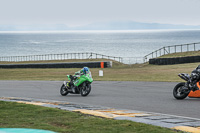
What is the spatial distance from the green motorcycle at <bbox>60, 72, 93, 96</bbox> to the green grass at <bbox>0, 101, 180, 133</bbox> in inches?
189

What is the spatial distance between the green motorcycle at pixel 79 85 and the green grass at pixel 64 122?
4810 millimetres

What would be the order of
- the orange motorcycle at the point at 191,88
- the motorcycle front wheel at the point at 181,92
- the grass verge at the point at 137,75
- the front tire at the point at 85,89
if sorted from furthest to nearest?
the grass verge at the point at 137,75, the front tire at the point at 85,89, the motorcycle front wheel at the point at 181,92, the orange motorcycle at the point at 191,88

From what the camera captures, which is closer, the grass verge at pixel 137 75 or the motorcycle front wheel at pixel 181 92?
the motorcycle front wheel at pixel 181 92

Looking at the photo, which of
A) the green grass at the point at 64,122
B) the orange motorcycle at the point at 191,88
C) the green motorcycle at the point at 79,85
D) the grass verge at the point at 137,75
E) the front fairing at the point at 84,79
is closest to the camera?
the green grass at the point at 64,122

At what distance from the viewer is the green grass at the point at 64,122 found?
7273mm

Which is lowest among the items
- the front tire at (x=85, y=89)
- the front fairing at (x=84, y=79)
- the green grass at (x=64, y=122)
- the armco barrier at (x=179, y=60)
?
the green grass at (x=64, y=122)

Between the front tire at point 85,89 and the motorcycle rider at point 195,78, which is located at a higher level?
the motorcycle rider at point 195,78

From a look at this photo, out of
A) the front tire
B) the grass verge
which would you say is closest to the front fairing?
the front tire

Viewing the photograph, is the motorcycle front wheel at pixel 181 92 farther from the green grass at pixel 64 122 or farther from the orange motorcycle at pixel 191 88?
the green grass at pixel 64 122

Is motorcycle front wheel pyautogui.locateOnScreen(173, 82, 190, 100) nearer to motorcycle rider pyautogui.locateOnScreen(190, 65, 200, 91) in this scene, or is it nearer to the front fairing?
motorcycle rider pyautogui.locateOnScreen(190, 65, 200, 91)

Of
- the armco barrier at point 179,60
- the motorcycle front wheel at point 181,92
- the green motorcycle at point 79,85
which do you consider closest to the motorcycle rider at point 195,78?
the motorcycle front wheel at point 181,92

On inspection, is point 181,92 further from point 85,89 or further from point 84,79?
point 85,89

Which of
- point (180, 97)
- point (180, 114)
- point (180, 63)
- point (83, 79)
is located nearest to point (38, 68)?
point (180, 63)

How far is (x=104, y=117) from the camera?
891 centimetres
